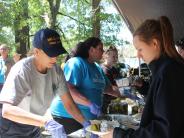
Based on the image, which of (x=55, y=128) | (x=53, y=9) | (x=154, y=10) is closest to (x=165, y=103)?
(x=55, y=128)

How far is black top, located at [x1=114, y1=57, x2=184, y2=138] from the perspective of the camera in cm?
170

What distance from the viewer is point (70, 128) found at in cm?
348

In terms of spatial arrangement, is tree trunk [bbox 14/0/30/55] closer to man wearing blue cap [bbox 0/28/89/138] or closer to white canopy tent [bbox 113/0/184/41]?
white canopy tent [bbox 113/0/184/41]

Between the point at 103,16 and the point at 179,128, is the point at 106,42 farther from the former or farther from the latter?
the point at 179,128

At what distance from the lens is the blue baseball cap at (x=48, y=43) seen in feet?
7.58

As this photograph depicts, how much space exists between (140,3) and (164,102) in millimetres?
3893

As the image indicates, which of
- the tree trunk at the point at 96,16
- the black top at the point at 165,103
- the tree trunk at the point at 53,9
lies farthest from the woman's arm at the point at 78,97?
the tree trunk at the point at 53,9

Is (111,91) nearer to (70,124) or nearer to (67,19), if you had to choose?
(70,124)

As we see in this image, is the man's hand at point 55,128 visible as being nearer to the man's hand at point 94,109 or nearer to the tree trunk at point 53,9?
the man's hand at point 94,109

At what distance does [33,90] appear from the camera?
2.38m

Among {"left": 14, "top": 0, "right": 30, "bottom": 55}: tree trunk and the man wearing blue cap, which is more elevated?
{"left": 14, "top": 0, "right": 30, "bottom": 55}: tree trunk

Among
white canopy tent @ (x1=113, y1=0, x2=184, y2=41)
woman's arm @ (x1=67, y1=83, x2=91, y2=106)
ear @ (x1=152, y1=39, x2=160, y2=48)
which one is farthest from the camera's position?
white canopy tent @ (x1=113, y1=0, x2=184, y2=41)

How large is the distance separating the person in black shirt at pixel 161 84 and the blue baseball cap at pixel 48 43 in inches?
24.7

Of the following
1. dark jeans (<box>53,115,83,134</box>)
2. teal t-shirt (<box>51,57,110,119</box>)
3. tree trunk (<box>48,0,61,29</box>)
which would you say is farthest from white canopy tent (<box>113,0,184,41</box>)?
tree trunk (<box>48,0,61,29</box>)
